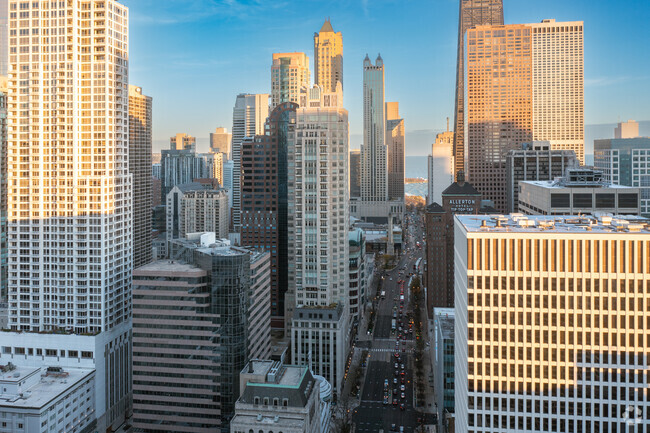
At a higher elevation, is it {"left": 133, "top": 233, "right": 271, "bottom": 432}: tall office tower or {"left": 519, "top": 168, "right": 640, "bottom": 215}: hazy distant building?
{"left": 519, "top": 168, "right": 640, "bottom": 215}: hazy distant building

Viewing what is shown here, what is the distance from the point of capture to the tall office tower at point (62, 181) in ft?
427

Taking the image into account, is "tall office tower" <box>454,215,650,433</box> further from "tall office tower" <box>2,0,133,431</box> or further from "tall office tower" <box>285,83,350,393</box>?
"tall office tower" <box>2,0,133,431</box>

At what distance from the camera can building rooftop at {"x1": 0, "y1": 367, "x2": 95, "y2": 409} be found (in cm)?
10599

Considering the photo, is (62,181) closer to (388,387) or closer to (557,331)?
(388,387)

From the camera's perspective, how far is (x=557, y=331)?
75.8m

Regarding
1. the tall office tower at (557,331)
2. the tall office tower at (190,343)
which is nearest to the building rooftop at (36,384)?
the tall office tower at (190,343)

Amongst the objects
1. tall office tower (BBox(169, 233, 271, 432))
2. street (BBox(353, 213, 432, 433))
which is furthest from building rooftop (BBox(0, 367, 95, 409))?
street (BBox(353, 213, 432, 433))

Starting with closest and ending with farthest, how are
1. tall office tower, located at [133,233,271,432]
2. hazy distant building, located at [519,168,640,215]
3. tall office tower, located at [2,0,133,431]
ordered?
1. tall office tower, located at [133,233,271,432]
2. tall office tower, located at [2,0,133,431]
3. hazy distant building, located at [519,168,640,215]

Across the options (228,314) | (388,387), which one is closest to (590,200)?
(388,387)

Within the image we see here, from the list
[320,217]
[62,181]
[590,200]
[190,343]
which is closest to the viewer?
[190,343]

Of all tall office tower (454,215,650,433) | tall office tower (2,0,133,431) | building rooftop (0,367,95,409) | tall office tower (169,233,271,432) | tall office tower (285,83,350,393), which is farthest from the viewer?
tall office tower (285,83,350,393)

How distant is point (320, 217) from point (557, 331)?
89.5 meters

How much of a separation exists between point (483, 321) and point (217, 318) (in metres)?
63.8

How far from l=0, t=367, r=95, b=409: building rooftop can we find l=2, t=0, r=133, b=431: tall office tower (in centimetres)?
916
